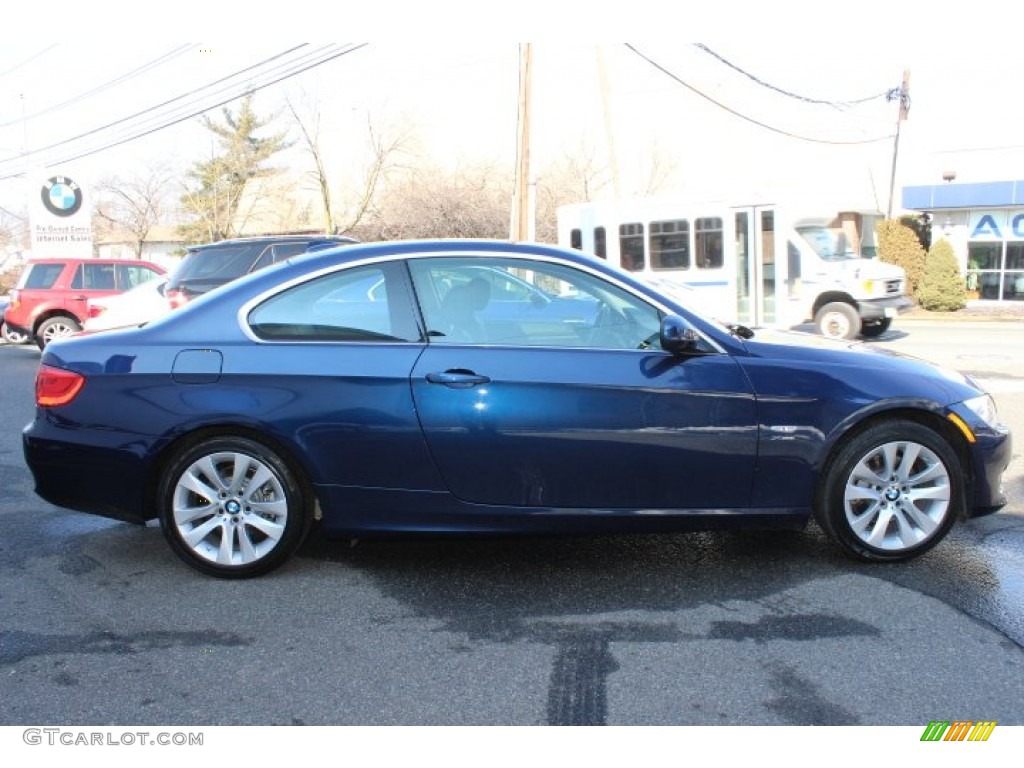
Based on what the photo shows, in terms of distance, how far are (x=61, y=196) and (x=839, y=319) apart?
69.8 feet

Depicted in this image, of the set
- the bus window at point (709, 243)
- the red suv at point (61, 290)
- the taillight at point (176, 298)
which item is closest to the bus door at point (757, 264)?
the bus window at point (709, 243)

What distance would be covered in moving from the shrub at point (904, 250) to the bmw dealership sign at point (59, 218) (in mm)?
21668

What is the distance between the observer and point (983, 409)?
4273 mm

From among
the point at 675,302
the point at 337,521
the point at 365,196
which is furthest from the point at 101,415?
the point at 365,196

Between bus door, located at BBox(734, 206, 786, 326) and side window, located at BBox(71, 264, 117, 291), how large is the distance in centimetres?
1066

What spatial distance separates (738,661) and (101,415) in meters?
3.02

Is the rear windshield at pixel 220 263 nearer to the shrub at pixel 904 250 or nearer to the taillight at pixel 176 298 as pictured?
the taillight at pixel 176 298

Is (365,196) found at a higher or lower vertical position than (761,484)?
higher

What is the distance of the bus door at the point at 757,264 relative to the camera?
14.6 meters

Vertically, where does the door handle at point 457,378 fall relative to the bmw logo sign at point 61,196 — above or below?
below

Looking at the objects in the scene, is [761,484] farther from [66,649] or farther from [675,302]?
[66,649]

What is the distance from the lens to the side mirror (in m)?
3.96

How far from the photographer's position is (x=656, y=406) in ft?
13.1
